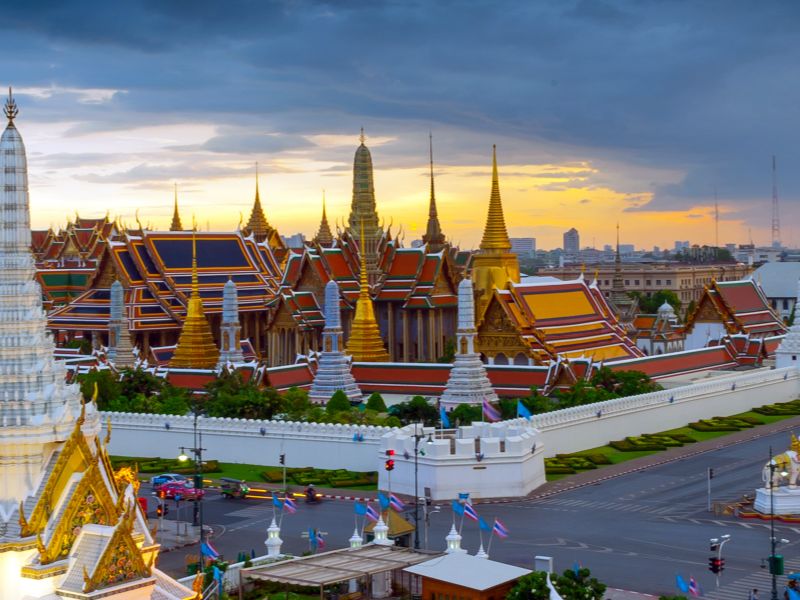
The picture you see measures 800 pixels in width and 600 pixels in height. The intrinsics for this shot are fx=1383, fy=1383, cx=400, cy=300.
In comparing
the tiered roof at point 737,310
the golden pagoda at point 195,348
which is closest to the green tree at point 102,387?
the golden pagoda at point 195,348

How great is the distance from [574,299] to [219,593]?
42760 millimetres

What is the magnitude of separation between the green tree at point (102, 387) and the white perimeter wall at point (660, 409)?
663 inches

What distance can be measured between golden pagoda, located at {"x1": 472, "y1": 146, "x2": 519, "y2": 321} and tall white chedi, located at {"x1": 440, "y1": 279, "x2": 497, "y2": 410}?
23.6m

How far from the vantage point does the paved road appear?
31.2 m

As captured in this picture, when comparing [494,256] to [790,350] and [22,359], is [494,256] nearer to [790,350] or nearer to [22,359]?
[790,350]

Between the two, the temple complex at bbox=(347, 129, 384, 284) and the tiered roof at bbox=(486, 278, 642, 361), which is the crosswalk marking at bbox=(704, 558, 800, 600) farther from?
the temple complex at bbox=(347, 129, 384, 284)

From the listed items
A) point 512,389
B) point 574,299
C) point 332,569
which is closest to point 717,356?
point 574,299

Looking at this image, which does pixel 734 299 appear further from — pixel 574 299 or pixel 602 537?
pixel 602 537

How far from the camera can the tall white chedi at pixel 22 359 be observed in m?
21.2

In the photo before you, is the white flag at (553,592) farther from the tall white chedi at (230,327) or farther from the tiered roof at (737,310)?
the tiered roof at (737,310)

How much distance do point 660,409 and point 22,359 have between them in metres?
35.2

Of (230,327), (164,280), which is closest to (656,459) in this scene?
(230,327)

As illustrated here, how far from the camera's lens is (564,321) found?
6456 centimetres

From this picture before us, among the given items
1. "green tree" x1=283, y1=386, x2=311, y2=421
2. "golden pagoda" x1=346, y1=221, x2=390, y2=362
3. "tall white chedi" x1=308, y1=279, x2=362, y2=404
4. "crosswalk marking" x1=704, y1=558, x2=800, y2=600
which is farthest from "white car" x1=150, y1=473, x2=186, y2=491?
"golden pagoda" x1=346, y1=221, x2=390, y2=362
